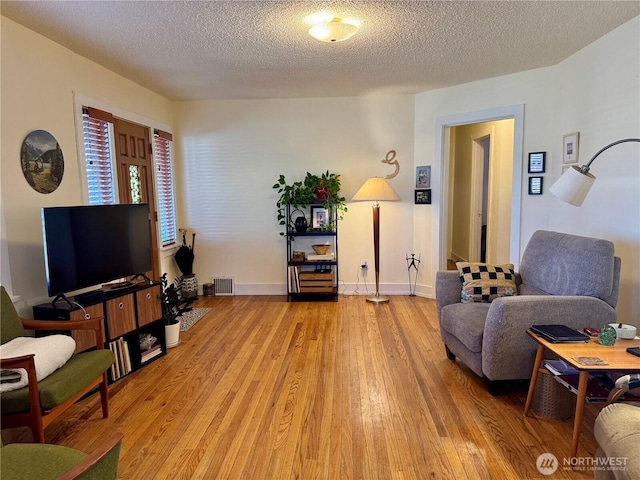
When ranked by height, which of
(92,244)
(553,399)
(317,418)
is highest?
(92,244)

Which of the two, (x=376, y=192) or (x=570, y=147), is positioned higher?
(x=570, y=147)

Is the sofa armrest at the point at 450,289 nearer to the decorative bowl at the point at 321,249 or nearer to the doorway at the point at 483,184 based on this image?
the doorway at the point at 483,184

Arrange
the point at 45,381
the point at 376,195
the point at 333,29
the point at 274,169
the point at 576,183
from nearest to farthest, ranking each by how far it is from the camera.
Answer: the point at 45,381
the point at 576,183
the point at 333,29
the point at 376,195
the point at 274,169

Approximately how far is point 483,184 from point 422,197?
1.72 m

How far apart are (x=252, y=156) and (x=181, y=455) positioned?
3632 millimetres

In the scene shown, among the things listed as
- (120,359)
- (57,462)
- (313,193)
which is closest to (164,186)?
(313,193)

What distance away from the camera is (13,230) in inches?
98.5

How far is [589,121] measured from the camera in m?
3.12

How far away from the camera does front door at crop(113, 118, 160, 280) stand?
3656 millimetres

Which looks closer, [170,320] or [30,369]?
[30,369]

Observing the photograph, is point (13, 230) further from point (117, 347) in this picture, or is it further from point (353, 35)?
point (353, 35)

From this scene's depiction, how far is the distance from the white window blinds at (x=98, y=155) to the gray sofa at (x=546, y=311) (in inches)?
123

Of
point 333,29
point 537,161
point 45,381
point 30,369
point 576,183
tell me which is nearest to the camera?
point 30,369

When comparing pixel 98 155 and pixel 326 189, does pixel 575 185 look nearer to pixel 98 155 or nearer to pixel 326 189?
pixel 326 189
